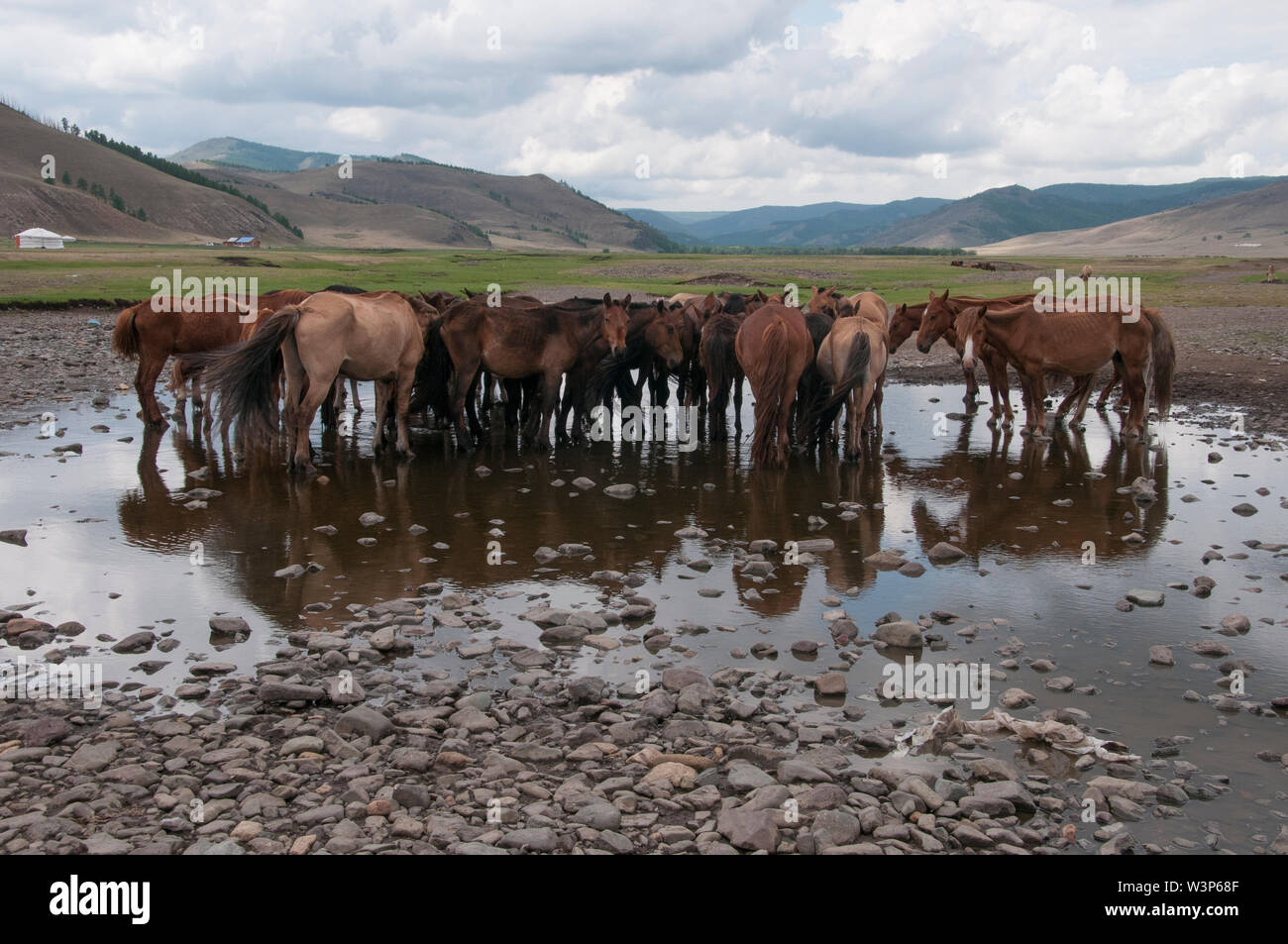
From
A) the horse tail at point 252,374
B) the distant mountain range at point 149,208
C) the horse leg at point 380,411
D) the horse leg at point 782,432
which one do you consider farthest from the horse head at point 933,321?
the distant mountain range at point 149,208

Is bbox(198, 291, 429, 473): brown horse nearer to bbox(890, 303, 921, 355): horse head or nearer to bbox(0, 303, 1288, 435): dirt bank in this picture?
bbox(0, 303, 1288, 435): dirt bank

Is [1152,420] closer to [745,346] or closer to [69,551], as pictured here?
[745,346]

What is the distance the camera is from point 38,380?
17.4 metres

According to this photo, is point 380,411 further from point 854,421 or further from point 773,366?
point 854,421

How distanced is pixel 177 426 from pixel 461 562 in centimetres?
794

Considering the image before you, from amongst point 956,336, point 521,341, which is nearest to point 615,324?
point 521,341

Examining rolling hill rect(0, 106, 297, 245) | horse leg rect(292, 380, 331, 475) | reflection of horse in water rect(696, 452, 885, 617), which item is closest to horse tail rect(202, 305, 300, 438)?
horse leg rect(292, 380, 331, 475)

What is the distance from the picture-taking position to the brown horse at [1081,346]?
1366 cm

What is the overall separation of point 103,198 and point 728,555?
150 m

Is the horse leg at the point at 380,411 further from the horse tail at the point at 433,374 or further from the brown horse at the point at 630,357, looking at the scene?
the brown horse at the point at 630,357

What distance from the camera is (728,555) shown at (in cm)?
820

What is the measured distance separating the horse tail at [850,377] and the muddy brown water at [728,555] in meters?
0.65
